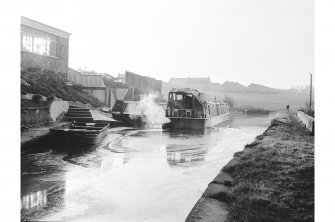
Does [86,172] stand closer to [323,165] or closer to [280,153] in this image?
[280,153]

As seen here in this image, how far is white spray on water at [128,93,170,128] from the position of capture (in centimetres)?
2106

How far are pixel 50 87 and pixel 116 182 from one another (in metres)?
12.4

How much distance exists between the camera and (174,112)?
1981 cm

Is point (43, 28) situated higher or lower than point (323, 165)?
higher

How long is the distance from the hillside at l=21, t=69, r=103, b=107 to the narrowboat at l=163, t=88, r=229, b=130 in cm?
566

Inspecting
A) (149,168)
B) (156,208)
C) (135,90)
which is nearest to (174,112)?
(135,90)

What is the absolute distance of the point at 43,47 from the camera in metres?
18.4

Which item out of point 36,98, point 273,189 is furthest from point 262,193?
point 36,98

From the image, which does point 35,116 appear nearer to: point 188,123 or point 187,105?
point 188,123

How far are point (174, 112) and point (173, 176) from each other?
1267 cm

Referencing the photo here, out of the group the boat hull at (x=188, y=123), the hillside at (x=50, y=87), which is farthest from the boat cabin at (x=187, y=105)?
the hillside at (x=50, y=87)

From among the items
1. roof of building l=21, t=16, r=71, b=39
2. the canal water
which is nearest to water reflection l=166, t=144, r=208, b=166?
the canal water

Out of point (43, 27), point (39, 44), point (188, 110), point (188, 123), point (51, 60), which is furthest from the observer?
point (188, 110)

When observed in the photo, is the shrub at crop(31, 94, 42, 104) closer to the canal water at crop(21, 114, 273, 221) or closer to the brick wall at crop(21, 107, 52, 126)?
the brick wall at crop(21, 107, 52, 126)
